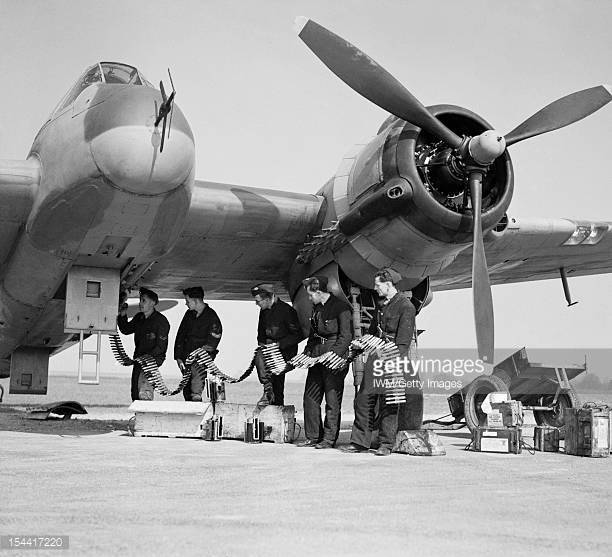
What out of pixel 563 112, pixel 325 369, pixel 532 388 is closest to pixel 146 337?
pixel 325 369

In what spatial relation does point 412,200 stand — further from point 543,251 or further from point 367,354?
point 543,251

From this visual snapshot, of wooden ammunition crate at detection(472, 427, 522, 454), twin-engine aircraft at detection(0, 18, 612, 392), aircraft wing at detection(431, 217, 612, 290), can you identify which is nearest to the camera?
twin-engine aircraft at detection(0, 18, 612, 392)

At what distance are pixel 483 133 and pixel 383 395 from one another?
3.56m

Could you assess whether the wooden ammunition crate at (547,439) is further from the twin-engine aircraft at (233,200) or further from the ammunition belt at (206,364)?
the ammunition belt at (206,364)

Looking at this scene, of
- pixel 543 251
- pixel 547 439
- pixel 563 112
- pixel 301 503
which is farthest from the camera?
pixel 543 251

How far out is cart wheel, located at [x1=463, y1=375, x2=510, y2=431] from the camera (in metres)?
9.71

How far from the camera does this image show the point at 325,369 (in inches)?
371

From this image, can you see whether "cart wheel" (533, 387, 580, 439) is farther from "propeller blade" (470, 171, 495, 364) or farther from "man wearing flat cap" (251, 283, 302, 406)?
"man wearing flat cap" (251, 283, 302, 406)

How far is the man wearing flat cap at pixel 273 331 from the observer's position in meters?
10.5

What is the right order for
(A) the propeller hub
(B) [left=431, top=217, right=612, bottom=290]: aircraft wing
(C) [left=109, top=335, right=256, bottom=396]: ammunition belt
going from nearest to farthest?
1. (A) the propeller hub
2. (C) [left=109, top=335, right=256, bottom=396]: ammunition belt
3. (B) [left=431, top=217, right=612, bottom=290]: aircraft wing

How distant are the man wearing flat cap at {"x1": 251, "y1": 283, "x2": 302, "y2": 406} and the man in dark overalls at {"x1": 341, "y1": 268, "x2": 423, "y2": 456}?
6.56ft

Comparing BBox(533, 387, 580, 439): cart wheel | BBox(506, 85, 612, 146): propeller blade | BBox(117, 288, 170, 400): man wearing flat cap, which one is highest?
BBox(506, 85, 612, 146): propeller blade
